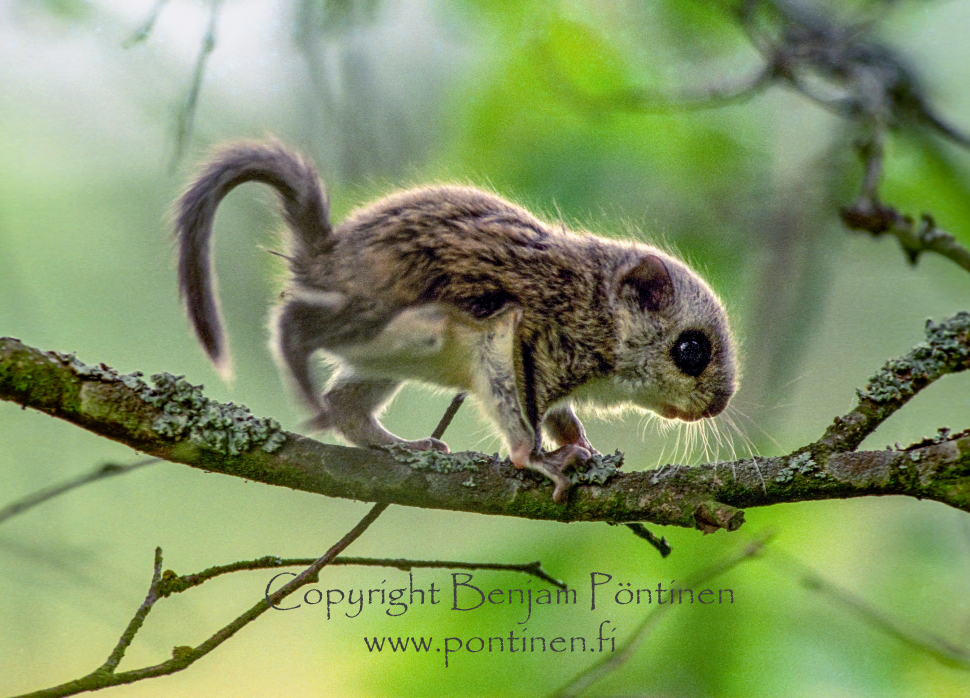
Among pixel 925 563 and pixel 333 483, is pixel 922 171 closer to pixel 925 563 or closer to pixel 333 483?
pixel 925 563

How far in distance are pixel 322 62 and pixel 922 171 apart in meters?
2.79

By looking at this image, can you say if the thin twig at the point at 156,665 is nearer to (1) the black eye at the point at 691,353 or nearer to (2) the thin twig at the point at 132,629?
(2) the thin twig at the point at 132,629

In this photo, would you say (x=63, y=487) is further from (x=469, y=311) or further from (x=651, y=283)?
(x=651, y=283)

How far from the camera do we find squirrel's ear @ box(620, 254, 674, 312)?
10.1 ft

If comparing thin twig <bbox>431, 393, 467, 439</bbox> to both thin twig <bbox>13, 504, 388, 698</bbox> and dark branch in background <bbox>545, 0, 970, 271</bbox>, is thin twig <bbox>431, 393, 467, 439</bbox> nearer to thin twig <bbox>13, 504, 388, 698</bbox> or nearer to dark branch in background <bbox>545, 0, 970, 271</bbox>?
thin twig <bbox>13, 504, 388, 698</bbox>

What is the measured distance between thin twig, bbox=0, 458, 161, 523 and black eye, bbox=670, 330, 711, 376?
72.2 inches

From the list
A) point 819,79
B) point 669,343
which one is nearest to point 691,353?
point 669,343

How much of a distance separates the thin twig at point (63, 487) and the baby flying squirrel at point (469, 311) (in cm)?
60

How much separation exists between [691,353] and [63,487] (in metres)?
2.13

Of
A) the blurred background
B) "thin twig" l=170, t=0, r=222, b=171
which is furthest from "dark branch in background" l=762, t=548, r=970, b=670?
"thin twig" l=170, t=0, r=222, b=171

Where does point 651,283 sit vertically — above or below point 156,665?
above

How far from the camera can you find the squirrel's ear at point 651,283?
10.1ft

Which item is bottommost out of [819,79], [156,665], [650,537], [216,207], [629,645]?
[156,665]

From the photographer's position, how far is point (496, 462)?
259 centimetres
